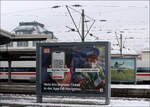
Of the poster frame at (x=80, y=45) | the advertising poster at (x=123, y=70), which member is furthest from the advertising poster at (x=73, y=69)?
the advertising poster at (x=123, y=70)

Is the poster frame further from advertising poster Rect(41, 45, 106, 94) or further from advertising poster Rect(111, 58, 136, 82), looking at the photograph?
advertising poster Rect(111, 58, 136, 82)

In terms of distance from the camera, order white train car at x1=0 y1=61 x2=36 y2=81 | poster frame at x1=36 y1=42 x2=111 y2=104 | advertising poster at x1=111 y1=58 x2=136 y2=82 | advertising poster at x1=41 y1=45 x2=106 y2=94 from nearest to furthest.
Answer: poster frame at x1=36 y1=42 x2=111 y2=104 → advertising poster at x1=41 y1=45 x2=106 y2=94 → advertising poster at x1=111 y1=58 x2=136 y2=82 → white train car at x1=0 y1=61 x2=36 y2=81

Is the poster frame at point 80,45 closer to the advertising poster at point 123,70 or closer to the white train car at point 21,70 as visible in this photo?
the advertising poster at point 123,70

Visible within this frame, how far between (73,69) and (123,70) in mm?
16664

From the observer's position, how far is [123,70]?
28.0m

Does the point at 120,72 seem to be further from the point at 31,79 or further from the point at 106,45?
the point at 106,45

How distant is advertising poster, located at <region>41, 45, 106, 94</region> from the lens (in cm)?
1177

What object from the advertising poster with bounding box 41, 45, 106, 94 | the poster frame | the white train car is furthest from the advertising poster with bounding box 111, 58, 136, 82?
the advertising poster with bounding box 41, 45, 106, 94

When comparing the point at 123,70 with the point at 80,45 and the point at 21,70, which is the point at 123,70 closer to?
the point at 21,70

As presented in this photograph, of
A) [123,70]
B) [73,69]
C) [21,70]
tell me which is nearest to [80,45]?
[73,69]

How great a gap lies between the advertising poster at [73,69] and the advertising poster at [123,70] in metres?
16.0

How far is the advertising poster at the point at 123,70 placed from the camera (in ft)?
90.6

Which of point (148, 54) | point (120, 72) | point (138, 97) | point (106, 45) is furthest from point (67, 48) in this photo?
point (148, 54)

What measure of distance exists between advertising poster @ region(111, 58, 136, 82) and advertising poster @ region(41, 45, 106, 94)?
16.0 metres
